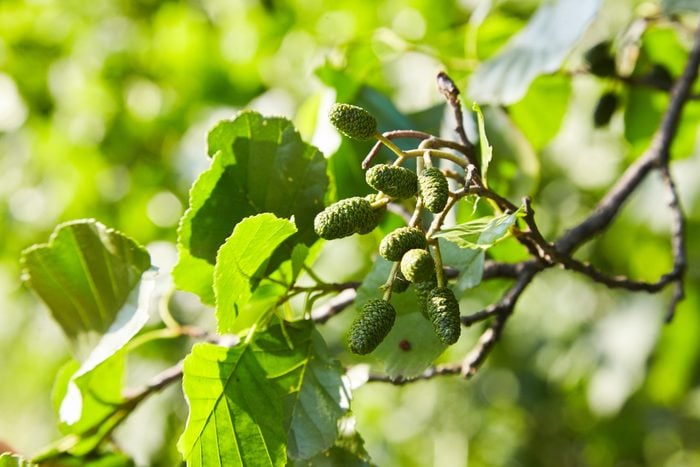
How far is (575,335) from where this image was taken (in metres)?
2.01

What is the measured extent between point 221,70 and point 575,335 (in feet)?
3.52

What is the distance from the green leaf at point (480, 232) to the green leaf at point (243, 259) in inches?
4.8

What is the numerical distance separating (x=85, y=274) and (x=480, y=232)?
39 cm

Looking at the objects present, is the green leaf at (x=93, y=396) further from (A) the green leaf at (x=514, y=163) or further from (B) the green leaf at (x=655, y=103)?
(B) the green leaf at (x=655, y=103)

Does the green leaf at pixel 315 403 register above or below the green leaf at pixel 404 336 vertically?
below

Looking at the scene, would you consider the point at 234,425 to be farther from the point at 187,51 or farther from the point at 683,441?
the point at 683,441

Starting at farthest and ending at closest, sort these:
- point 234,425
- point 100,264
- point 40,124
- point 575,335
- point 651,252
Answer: point 40,124
point 575,335
point 651,252
point 100,264
point 234,425

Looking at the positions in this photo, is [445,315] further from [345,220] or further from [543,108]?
[543,108]

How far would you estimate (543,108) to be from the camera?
1185 millimetres

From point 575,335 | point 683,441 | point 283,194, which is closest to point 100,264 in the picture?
point 283,194

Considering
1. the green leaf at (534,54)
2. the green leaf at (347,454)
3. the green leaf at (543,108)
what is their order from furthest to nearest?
the green leaf at (543,108) < the green leaf at (534,54) < the green leaf at (347,454)

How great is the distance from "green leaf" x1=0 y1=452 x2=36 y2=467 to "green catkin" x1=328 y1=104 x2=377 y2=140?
392mm

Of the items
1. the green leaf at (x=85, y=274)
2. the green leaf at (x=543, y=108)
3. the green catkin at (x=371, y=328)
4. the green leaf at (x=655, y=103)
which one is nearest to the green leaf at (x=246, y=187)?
the green leaf at (x=85, y=274)

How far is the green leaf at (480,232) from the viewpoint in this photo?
1.82 ft
